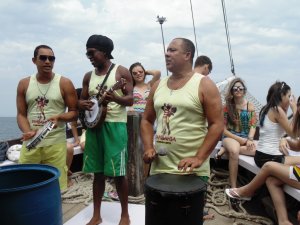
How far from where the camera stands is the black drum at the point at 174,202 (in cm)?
212

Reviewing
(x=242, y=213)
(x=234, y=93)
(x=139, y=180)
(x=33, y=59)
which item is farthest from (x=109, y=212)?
(x=234, y=93)

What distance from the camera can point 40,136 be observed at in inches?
119

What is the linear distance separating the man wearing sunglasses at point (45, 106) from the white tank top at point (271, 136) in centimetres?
236

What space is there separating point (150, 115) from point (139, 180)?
79.7 inches

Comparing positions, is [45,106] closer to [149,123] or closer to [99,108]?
[99,108]

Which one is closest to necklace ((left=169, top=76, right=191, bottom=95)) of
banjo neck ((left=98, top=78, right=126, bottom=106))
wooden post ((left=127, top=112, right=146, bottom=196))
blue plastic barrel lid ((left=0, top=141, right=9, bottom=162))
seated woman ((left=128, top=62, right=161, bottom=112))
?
banjo neck ((left=98, top=78, right=126, bottom=106))

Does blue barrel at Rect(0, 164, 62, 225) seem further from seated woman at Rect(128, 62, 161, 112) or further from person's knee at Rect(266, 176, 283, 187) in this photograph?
seated woman at Rect(128, 62, 161, 112)

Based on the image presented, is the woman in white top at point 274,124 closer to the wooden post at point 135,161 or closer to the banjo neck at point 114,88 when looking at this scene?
the wooden post at point 135,161

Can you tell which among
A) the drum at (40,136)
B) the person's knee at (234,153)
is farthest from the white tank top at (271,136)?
the drum at (40,136)

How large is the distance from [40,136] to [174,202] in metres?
1.47

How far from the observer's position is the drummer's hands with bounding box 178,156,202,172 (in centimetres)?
240

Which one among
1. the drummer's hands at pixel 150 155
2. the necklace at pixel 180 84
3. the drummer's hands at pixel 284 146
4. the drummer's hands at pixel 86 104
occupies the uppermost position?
the necklace at pixel 180 84

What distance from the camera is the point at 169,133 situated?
2600 millimetres

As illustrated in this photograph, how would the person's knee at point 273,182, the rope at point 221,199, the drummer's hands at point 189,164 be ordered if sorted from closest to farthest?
the drummer's hands at point 189,164, the person's knee at point 273,182, the rope at point 221,199
